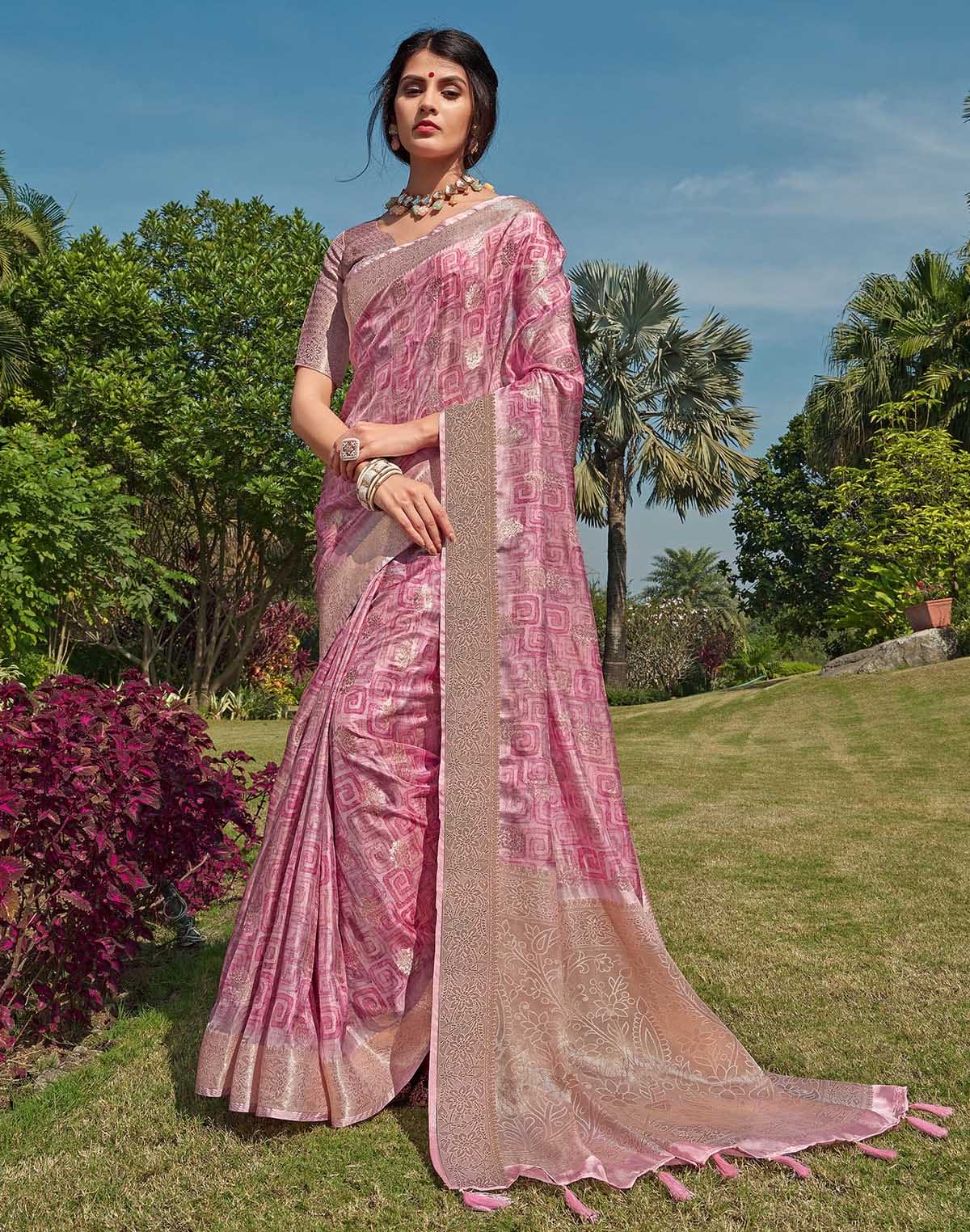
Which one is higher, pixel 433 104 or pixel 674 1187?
pixel 433 104

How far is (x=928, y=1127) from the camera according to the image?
7.51 feet

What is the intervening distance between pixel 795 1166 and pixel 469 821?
0.93 m

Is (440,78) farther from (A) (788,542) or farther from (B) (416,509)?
(A) (788,542)

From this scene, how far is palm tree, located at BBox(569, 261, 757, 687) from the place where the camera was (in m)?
20.6

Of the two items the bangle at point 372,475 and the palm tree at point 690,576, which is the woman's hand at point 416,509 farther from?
Result: the palm tree at point 690,576

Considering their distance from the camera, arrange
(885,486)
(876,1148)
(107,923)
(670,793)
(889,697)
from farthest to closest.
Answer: (885,486) → (889,697) → (670,793) → (107,923) → (876,1148)

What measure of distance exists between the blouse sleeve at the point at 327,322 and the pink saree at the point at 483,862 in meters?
0.23

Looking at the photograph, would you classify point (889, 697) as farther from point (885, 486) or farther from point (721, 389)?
point (721, 389)

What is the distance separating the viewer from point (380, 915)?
7.55 ft

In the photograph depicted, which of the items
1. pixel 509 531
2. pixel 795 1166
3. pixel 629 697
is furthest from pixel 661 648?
pixel 795 1166

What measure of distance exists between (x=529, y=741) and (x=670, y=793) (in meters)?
6.34

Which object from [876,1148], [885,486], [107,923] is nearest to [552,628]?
[876,1148]

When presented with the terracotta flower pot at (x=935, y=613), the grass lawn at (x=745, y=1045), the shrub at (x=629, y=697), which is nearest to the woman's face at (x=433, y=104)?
the grass lawn at (x=745, y=1045)

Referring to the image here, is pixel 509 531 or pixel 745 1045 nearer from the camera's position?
pixel 509 531
